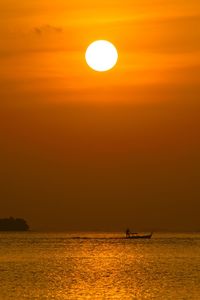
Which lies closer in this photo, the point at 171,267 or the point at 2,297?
the point at 2,297

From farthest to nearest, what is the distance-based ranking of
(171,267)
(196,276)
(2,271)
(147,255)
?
1. (147,255)
2. (171,267)
3. (2,271)
4. (196,276)

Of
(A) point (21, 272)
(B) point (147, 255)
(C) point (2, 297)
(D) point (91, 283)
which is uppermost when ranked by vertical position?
(B) point (147, 255)

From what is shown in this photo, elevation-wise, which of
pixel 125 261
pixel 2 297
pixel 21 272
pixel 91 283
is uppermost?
pixel 125 261

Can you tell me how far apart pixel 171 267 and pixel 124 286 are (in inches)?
1383

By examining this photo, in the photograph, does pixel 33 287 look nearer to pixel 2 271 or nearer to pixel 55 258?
pixel 2 271

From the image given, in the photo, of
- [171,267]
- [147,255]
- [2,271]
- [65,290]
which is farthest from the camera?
[147,255]

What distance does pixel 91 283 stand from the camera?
100 m

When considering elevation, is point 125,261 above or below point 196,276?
above

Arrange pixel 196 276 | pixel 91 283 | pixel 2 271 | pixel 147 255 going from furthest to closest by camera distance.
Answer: pixel 147 255 < pixel 2 271 < pixel 196 276 < pixel 91 283

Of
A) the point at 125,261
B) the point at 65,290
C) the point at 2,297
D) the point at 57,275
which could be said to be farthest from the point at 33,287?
the point at 125,261

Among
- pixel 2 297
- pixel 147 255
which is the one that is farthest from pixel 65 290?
pixel 147 255

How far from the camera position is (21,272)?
117125 mm

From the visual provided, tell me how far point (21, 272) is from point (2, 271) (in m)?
2.46

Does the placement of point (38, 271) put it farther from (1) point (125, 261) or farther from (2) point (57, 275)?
(1) point (125, 261)
